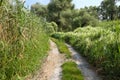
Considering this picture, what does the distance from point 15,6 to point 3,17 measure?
33.9 inches

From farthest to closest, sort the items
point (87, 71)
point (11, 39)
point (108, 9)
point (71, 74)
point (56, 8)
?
point (56, 8)
point (108, 9)
point (87, 71)
point (71, 74)
point (11, 39)

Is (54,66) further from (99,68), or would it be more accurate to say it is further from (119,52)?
(119,52)

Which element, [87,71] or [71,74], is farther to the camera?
[87,71]

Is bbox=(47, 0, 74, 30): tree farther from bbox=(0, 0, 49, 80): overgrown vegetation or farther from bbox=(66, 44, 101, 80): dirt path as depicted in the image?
bbox=(0, 0, 49, 80): overgrown vegetation

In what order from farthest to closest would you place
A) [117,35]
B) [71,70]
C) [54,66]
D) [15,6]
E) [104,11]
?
[104,11], [54,66], [71,70], [117,35], [15,6]

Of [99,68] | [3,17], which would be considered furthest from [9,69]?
[99,68]

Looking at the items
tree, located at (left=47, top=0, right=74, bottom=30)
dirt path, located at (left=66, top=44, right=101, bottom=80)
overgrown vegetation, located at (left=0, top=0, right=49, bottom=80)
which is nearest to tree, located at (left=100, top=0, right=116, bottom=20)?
tree, located at (left=47, top=0, right=74, bottom=30)

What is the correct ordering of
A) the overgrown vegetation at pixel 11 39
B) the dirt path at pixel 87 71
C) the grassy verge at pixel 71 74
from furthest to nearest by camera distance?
1. the dirt path at pixel 87 71
2. the grassy verge at pixel 71 74
3. the overgrown vegetation at pixel 11 39

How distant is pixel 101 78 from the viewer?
12086 mm

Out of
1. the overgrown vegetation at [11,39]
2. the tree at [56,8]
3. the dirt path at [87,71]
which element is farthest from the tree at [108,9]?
the overgrown vegetation at [11,39]

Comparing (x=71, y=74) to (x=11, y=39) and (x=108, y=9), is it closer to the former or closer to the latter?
(x=11, y=39)

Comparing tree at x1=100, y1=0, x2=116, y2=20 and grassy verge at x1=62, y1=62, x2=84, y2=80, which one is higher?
tree at x1=100, y1=0, x2=116, y2=20

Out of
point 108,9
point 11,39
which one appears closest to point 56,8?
point 108,9

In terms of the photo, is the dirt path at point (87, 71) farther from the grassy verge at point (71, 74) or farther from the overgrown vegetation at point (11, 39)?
the overgrown vegetation at point (11, 39)
